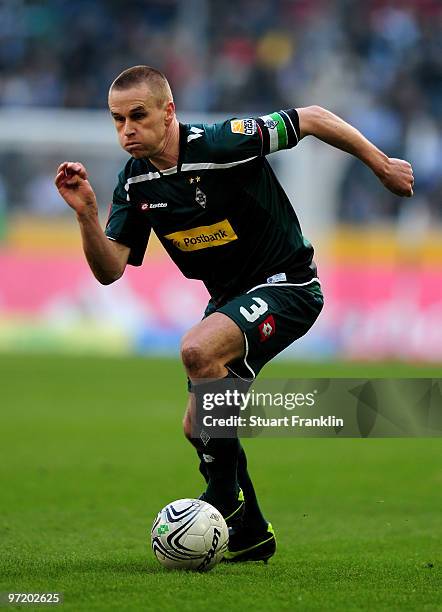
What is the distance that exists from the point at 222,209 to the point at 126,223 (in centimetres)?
54

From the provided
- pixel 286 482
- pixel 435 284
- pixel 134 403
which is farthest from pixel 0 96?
pixel 286 482

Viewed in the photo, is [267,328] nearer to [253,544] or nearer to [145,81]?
[253,544]

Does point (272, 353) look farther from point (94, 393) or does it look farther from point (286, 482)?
point (94, 393)

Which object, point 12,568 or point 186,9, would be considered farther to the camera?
point 186,9

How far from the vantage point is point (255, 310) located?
5738 mm

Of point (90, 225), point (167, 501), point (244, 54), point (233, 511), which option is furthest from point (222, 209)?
point (244, 54)

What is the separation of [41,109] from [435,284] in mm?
8989

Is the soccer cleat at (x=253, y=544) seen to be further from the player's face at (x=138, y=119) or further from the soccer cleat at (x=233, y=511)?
the player's face at (x=138, y=119)

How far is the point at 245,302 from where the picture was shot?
5.78 meters

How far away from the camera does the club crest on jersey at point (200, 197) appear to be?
5840 millimetres

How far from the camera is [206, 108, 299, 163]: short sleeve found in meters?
5.80

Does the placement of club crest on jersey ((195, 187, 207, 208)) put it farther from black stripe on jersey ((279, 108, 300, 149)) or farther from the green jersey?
black stripe on jersey ((279, 108, 300, 149))

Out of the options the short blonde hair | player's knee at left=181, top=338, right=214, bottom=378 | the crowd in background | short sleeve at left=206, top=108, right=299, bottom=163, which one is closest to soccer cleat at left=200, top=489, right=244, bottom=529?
player's knee at left=181, top=338, right=214, bottom=378

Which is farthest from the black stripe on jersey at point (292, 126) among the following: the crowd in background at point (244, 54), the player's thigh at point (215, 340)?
the crowd in background at point (244, 54)
